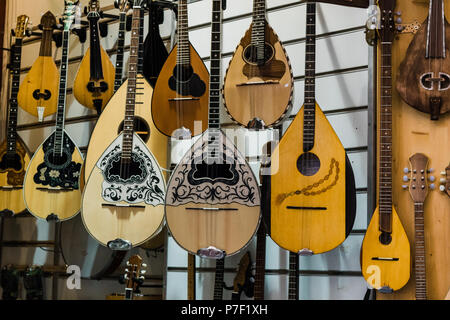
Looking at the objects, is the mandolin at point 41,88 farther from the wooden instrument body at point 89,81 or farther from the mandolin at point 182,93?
the mandolin at point 182,93

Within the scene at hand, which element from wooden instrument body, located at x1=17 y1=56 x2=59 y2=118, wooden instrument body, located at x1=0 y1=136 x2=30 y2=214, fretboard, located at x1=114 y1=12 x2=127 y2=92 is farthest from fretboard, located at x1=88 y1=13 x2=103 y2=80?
wooden instrument body, located at x1=0 y1=136 x2=30 y2=214

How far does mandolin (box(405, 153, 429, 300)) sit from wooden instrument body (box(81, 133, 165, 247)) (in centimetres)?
99

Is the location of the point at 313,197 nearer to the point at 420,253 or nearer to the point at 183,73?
the point at 420,253

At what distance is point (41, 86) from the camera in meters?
3.30

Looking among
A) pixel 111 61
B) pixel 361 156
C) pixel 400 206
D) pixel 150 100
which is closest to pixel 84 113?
pixel 111 61

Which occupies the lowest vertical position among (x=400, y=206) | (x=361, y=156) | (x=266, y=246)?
(x=266, y=246)

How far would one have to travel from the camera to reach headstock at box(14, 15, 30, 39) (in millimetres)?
3393

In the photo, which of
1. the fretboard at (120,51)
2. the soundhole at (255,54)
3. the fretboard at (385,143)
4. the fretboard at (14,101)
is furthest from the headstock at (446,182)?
the fretboard at (14,101)

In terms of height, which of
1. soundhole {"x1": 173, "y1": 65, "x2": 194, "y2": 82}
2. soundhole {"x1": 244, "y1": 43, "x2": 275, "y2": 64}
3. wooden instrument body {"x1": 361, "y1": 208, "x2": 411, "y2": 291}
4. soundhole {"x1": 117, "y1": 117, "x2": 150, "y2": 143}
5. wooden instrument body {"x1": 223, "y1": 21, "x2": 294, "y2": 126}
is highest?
soundhole {"x1": 244, "y1": 43, "x2": 275, "y2": 64}

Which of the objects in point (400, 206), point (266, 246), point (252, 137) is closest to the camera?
point (400, 206)

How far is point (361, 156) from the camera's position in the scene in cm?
266

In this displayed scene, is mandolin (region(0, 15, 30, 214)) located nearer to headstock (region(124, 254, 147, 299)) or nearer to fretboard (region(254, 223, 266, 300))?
headstock (region(124, 254, 147, 299))
